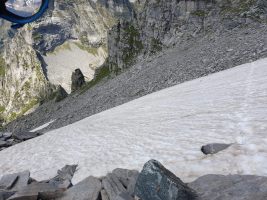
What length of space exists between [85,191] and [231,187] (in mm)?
3111

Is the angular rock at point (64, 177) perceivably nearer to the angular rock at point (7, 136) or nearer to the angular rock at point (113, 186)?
the angular rock at point (113, 186)

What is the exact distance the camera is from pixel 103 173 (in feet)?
32.6

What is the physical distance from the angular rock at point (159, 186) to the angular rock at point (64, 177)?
309 centimetres

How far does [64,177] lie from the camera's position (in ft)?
34.2

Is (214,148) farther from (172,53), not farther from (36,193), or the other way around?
(172,53)

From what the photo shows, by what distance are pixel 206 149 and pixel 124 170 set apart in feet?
6.88

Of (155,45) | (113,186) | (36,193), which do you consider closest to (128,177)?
(113,186)

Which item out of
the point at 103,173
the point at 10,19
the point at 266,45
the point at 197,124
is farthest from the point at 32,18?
the point at 266,45

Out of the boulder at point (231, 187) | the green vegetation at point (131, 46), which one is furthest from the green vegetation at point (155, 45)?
the boulder at point (231, 187)

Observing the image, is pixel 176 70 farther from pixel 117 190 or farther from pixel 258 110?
pixel 117 190

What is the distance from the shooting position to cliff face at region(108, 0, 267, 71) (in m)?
80.5

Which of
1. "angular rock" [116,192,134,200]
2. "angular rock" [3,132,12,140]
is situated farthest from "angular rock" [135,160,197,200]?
"angular rock" [3,132,12,140]

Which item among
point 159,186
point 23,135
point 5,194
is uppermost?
point 159,186

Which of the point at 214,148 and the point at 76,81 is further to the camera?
the point at 76,81
